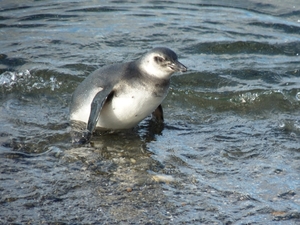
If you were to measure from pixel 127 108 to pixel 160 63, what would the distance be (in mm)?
578

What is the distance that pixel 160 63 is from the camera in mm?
6000

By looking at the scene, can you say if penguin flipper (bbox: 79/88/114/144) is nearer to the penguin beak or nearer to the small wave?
the penguin beak

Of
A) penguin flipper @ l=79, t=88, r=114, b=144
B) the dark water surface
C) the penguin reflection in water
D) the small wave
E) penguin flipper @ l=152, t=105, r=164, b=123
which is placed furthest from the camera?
the small wave

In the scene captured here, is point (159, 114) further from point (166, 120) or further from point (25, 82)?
point (25, 82)

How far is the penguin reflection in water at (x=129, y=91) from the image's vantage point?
5.91 meters

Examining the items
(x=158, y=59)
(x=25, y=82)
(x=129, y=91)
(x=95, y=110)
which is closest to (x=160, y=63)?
(x=158, y=59)

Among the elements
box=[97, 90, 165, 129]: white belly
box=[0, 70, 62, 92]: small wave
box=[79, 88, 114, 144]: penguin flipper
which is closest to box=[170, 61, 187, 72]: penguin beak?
box=[97, 90, 165, 129]: white belly

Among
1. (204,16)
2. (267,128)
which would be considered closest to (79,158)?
(267,128)

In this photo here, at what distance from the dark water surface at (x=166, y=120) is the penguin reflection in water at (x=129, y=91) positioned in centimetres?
28

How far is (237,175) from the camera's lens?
5.28 metres

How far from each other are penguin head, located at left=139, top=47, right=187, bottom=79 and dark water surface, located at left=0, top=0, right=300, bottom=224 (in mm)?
761

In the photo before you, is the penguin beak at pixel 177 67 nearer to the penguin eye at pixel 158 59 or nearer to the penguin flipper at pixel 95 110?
the penguin eye at pixel 158 59

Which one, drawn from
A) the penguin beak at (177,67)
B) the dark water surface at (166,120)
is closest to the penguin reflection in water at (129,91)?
the penguin beak at (177,67)

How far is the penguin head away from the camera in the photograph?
596 cm
